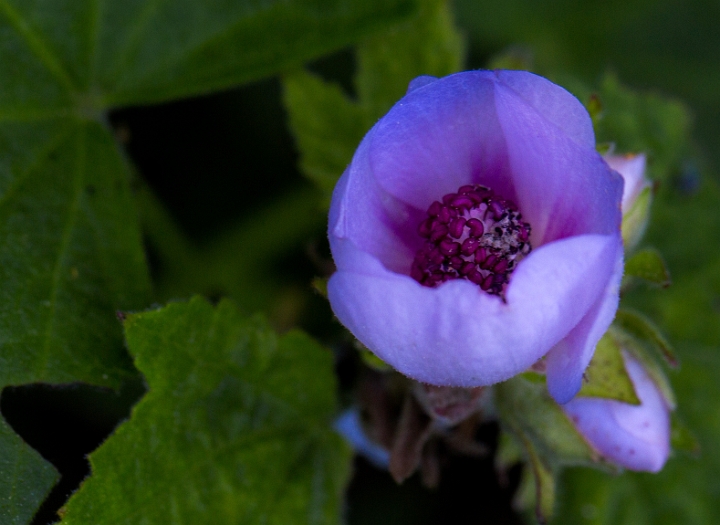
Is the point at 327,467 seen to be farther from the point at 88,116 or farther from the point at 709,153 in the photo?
the point at 709,153

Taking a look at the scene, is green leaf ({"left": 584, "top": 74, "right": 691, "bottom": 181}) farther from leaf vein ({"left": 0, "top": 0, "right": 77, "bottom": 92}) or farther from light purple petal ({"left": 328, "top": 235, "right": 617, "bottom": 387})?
leaf vein ({"left": 0, "top": 0, "right": 77, "bottom": 92})

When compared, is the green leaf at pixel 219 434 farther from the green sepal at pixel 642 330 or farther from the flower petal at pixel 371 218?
the green sepal at pixel 642 330

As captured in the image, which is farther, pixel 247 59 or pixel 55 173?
pixel 247 59

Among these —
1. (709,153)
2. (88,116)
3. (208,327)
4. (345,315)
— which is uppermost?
(88,116)

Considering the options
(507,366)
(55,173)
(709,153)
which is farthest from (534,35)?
(507,366)

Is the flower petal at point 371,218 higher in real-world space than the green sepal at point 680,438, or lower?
higher

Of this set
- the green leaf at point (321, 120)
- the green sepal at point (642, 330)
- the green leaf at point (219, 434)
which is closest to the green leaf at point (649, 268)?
the green sepal at point (642, 330)

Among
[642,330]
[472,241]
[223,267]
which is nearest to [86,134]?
[223,267]
